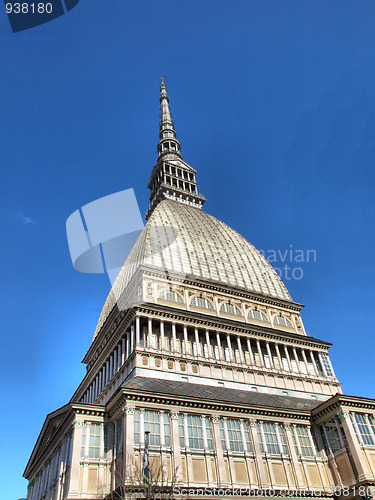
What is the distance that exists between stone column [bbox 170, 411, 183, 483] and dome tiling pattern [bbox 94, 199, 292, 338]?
2232cm

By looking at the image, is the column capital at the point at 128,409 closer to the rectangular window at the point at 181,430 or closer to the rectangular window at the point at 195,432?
the rectangular window at the point at 181,430

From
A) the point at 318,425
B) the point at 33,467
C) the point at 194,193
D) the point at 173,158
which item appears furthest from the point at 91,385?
the point at 173,158

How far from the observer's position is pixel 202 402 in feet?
111

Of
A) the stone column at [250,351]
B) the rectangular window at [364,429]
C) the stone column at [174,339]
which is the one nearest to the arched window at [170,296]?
the stone column at [174,339]

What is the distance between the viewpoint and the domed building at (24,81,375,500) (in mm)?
30516

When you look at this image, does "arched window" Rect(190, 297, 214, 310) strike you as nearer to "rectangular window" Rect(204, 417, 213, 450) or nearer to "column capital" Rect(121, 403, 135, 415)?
"rectangular window" Rect(204, 417, 213, 450)

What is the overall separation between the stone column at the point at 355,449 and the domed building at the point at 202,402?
0.11 metres

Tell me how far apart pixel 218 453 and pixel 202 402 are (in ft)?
13.2

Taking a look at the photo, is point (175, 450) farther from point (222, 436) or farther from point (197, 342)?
point (197, 342)

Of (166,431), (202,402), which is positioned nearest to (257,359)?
(202,402)

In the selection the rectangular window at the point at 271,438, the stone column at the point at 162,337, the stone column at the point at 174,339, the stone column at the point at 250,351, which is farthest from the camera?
the stone column at the point at 250,351

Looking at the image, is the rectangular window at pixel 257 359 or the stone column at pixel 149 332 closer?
the stone column at pixel 149 332

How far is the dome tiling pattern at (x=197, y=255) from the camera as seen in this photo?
2217 inches

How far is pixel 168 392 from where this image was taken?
111ft
